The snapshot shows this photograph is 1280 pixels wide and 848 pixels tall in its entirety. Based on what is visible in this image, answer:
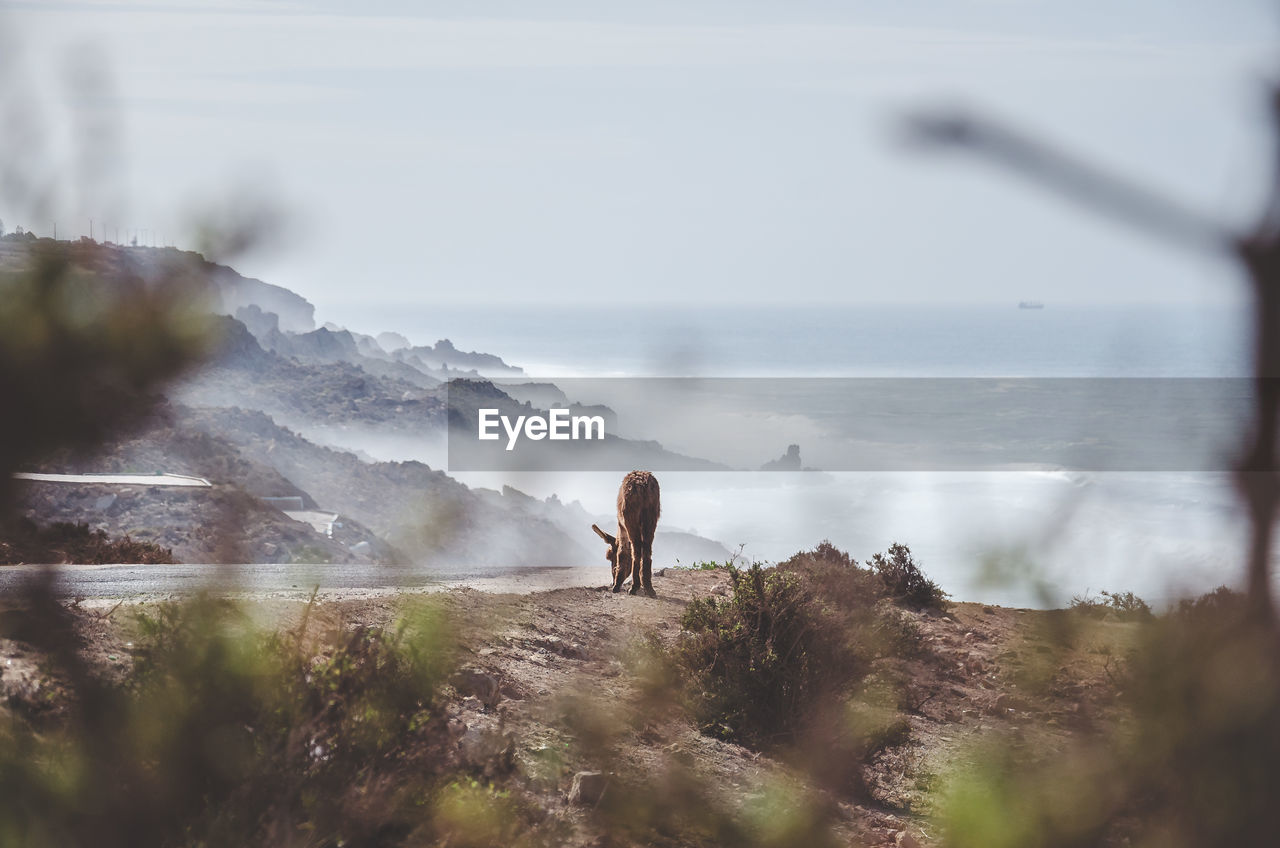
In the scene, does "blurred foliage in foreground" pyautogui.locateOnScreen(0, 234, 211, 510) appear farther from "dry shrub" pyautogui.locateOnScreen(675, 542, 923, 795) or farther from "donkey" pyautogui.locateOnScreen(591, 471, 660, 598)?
"donkey" pyautogui.locateOnScreen(591, 471, 660, 598)

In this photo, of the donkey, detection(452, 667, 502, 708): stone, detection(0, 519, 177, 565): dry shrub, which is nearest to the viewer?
detection(452, 667, 502, 708): stone

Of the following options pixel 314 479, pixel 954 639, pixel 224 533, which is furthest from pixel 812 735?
pixel 314 479

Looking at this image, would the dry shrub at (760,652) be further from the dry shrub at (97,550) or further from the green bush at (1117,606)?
the dry shrub at (97,550)

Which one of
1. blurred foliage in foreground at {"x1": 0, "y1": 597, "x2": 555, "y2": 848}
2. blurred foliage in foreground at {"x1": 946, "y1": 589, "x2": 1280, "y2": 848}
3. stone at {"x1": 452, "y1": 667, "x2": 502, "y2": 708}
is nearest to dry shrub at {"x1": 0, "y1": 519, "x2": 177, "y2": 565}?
stone at {"x1": 452, "y1": 667, "x2": 502, "y2": 708}

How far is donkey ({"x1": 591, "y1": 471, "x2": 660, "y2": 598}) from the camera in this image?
1437 centimetres

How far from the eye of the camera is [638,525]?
14375 millimetres

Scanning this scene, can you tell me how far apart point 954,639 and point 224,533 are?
44.3 feet

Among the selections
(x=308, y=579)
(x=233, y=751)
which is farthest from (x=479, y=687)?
(x=233, y=751)

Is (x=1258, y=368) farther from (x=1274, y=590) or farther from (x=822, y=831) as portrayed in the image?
(x=822, y=831)

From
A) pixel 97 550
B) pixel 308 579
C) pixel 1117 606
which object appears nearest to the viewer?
pixel 1117 606

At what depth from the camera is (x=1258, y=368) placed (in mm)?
821

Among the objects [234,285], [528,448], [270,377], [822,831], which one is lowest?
[822,831]

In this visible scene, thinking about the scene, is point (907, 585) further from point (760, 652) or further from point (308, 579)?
point (308, 579)

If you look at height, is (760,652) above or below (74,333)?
below
